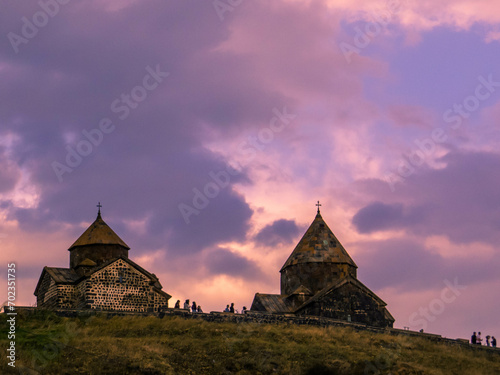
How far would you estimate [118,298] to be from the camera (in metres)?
44.3

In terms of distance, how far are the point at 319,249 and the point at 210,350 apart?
17.6 meters

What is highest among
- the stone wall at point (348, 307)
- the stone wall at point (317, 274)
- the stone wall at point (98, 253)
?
the stone wall at point (98, 253)

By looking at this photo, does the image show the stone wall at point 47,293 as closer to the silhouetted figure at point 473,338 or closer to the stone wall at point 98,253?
the stone wall at point 98,253

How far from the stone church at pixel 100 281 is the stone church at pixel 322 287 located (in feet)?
24.1

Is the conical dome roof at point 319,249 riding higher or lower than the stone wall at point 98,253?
higher

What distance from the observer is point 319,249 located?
162 feet

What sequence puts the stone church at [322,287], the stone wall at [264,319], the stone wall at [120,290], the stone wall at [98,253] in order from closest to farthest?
the stone wall at [264,319] < the stone wall at [120,290] < the stone church at [322,287] < the stone wall at [98,253]

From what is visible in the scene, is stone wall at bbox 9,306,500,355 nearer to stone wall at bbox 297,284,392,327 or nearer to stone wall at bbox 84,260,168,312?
stone wall at bbox 297,284,392,327

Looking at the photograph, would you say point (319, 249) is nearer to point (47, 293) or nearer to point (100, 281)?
point (100, 281)

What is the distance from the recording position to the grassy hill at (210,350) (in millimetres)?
30000

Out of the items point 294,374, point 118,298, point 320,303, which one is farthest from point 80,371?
point 320,303

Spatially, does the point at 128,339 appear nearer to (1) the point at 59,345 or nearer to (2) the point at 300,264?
(1) the point at 59,345

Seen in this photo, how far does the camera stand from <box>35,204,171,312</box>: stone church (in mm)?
43906

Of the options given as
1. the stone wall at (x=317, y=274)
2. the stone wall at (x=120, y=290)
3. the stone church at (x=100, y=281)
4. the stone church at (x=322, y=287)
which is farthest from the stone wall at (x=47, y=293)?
the stone wall at (x=317, y=274)
